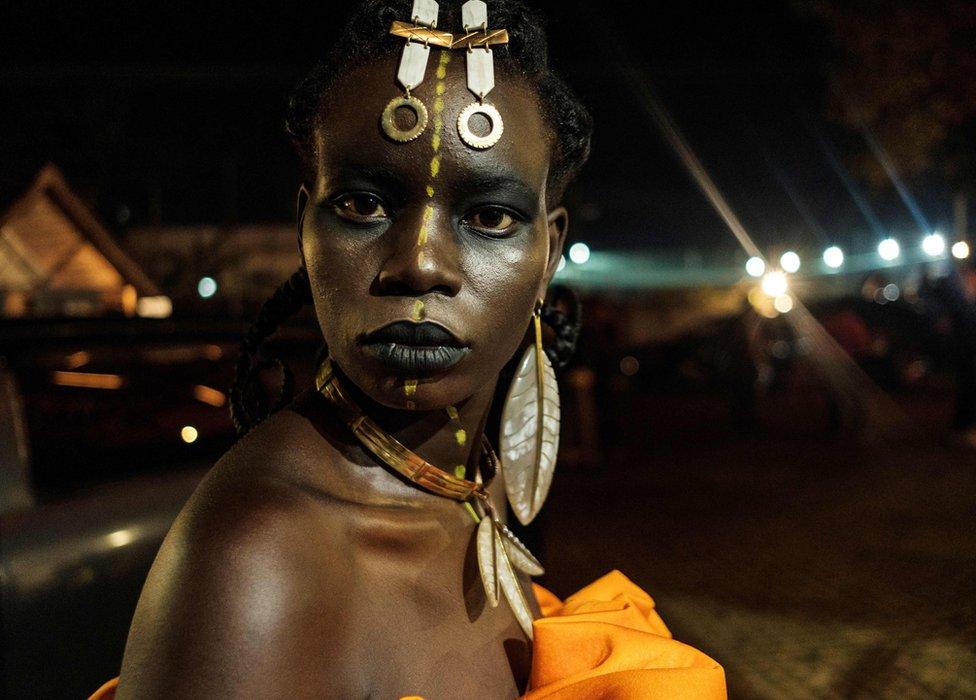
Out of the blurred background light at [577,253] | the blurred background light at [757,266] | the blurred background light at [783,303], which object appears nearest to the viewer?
the blurred background light at [577,253]

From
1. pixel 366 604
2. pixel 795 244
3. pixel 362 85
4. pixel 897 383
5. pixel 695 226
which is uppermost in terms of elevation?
pixel 695 226

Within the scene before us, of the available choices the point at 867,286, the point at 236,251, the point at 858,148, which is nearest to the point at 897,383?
the point at 867,286

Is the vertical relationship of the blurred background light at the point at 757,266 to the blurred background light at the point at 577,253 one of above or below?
above

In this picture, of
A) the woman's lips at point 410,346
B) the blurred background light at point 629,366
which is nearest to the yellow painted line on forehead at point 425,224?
the woman's lips at point 410,346

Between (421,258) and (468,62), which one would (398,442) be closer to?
(421,258)

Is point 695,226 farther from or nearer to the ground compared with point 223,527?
farther from the ground

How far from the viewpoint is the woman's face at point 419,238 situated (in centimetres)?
109

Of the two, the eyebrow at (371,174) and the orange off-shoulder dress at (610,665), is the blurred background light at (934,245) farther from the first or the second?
the eyebrow at (371,174)

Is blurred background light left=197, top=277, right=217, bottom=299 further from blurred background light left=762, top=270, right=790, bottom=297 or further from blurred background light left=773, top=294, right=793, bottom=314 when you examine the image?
blurred background light left=773, top=294, right=793, bottom=314

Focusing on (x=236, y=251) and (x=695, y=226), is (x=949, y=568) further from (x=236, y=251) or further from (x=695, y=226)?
(x=695, y=226)

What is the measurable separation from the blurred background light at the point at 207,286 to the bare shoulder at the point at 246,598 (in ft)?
83.8

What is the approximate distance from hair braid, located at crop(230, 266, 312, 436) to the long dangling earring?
0.40m

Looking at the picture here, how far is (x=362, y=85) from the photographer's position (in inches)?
45.2

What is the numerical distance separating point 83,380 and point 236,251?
24.2 m
